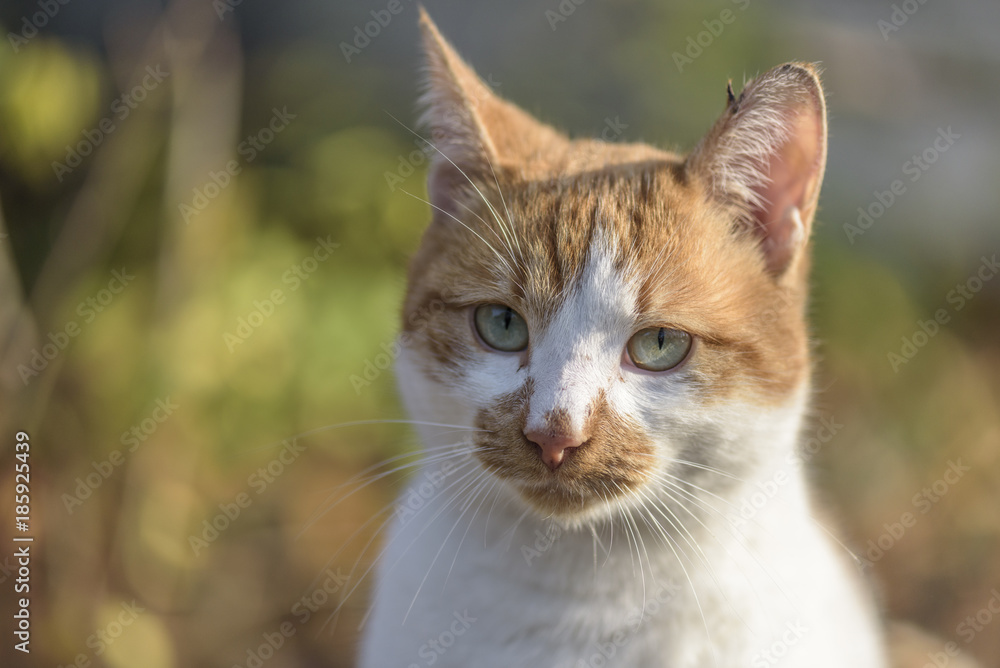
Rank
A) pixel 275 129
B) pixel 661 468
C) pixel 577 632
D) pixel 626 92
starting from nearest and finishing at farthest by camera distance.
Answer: pixel 661 468
pixel 577 632
pixel 275 129
pixel 626 92

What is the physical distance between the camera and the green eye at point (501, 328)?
4.96 feet

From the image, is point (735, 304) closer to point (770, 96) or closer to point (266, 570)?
point (770, 96)

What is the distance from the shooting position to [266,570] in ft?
9.92

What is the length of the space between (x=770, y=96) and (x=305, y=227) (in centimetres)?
220

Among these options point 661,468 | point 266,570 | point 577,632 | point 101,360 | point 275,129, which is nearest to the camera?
point 661,468

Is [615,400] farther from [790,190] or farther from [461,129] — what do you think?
[461,129]

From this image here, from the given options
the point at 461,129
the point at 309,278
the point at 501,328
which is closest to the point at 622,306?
the point at 501,328

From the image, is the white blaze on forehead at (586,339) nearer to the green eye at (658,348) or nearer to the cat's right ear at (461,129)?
the green eye at (658,348)

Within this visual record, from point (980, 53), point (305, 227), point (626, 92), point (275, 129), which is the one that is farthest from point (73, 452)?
point (980, 53)

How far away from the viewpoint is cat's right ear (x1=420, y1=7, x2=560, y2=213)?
5.26 ft

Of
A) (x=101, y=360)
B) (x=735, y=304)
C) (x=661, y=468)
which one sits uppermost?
(x=735, y=304)

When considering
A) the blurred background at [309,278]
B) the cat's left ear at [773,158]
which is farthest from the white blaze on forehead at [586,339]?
the blurred background at [309,278]

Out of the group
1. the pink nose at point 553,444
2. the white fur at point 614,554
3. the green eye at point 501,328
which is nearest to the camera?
the pink nose at point 553,444

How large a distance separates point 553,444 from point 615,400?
0.48 ft
